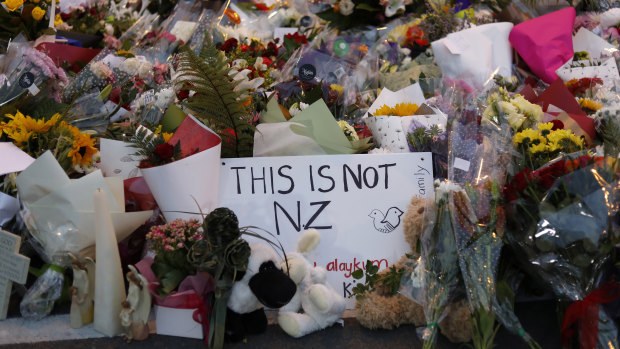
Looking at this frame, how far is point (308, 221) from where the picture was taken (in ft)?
6.57

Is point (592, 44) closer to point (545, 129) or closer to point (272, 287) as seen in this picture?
point (545, 129)

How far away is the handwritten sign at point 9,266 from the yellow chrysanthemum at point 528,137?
1547mm

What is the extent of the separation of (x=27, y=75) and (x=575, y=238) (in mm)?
1961

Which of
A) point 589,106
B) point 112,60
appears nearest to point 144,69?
point 112,60

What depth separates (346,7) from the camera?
3.70 m

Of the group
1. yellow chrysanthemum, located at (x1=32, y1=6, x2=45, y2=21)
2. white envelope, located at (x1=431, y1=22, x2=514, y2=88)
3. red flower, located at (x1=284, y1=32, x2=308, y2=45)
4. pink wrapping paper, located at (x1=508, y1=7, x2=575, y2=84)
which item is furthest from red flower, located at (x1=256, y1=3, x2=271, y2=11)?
pink wrapping paper, located at (x1=508, y1=7, x2=575, y2=84)

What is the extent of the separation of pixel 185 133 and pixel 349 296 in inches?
30.8

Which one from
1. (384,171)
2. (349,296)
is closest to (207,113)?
(384,171)

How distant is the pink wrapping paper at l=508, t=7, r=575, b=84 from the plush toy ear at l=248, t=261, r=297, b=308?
1885 mm

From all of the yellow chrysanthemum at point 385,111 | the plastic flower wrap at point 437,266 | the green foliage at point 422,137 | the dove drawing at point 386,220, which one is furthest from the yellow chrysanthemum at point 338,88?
the plastic flower wrap at point 437,266

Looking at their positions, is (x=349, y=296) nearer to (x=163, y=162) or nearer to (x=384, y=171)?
(x=384, y=171)

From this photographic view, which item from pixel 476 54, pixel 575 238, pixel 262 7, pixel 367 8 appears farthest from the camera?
pixel 262 7

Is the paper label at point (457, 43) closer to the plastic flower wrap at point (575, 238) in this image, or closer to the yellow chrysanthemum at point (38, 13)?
the plastic flower wrap at point (575, 238)

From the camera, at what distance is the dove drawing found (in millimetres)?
2000
